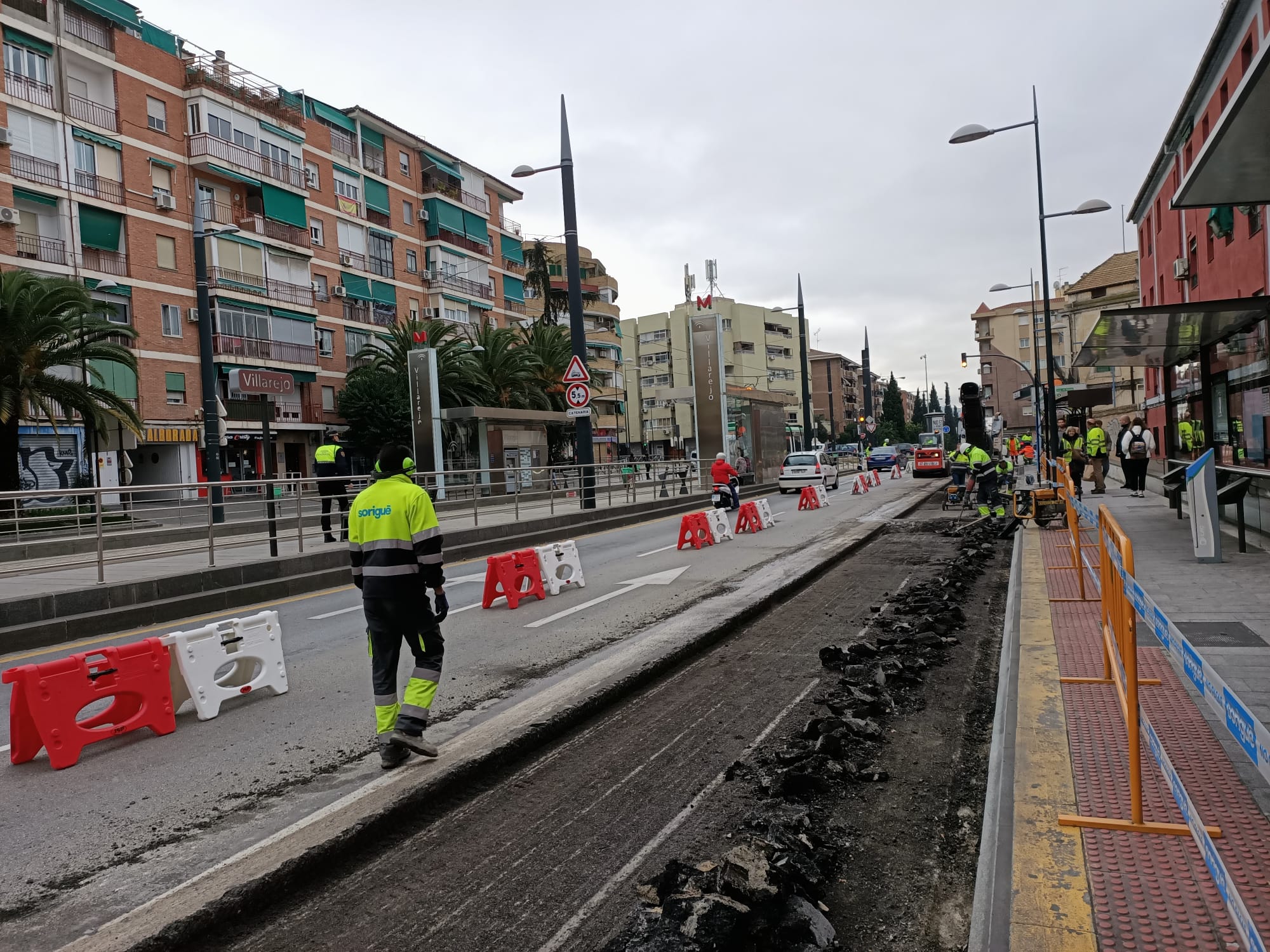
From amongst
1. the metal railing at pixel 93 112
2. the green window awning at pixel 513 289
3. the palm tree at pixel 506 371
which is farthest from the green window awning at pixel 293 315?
the green window awning at pixel 513 289

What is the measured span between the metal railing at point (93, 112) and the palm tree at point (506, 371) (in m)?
16.2

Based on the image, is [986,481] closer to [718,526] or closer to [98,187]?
[718,526]

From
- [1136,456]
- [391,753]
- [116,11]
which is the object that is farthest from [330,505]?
[116,11]

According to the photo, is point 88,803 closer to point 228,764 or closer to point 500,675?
point 228,764

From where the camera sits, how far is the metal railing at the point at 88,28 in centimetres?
3145

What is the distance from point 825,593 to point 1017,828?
6724 millimetres

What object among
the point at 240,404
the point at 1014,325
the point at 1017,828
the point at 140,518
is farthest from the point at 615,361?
the point at 1017,828

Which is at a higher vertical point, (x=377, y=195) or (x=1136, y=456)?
(x=377, y=195)

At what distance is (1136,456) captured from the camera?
20.6m

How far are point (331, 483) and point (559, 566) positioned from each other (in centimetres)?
503

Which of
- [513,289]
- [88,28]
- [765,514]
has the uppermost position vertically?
[88,28]

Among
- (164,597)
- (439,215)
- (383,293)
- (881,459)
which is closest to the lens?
(164,597)

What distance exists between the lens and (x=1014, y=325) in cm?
10625

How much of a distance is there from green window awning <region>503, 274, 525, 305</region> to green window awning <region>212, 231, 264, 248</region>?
71.1 ft
